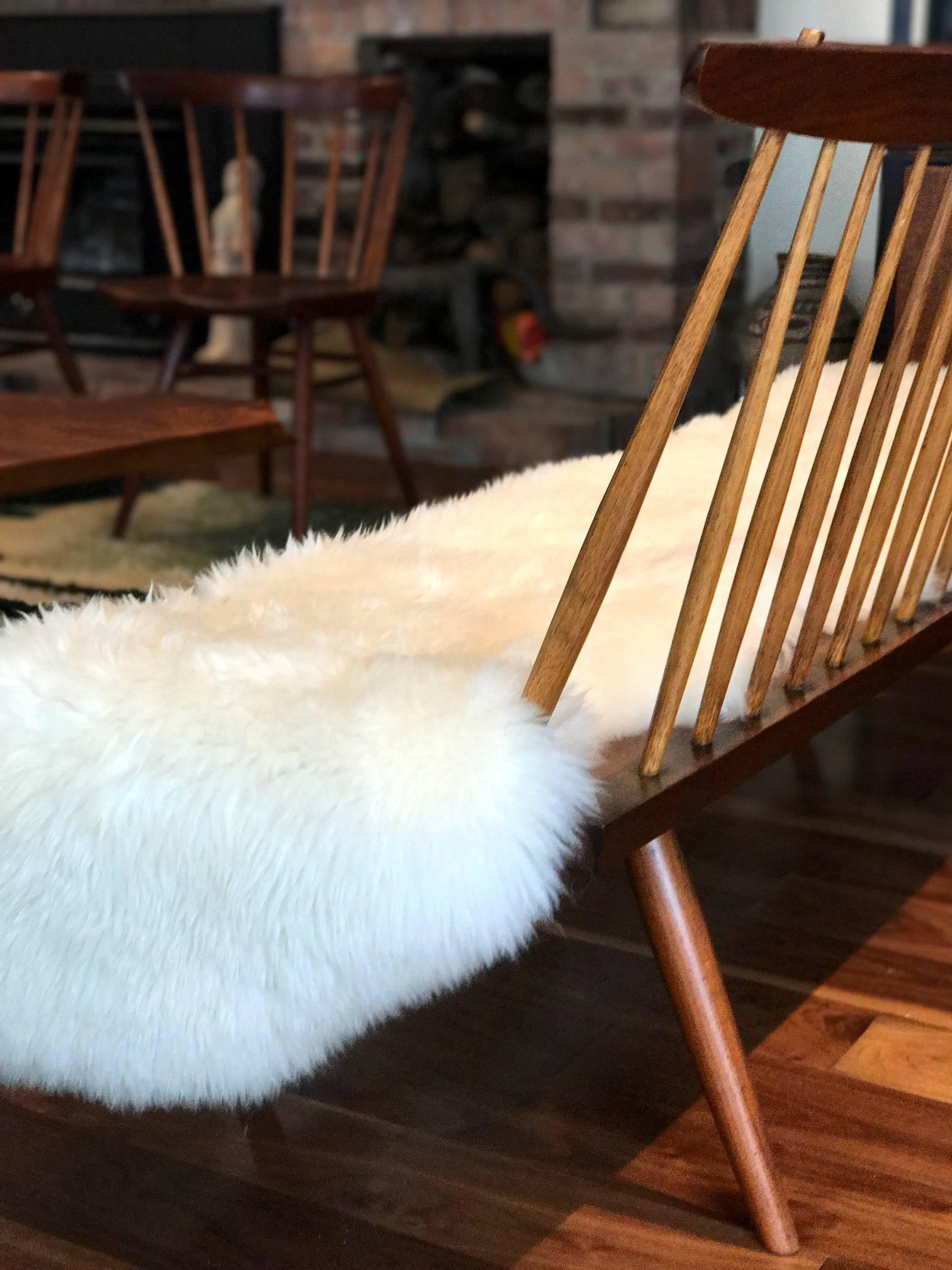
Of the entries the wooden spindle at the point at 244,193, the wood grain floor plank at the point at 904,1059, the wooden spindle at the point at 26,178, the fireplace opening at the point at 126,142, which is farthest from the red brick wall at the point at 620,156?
the wood grain floor plank at the point at 904,1059

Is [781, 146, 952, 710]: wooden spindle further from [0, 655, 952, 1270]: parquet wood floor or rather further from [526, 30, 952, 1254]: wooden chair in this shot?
[0, 655, 952, 1270]: parquet wood floor

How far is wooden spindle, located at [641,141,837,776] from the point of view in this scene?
85cm

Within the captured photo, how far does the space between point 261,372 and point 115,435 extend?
117cm

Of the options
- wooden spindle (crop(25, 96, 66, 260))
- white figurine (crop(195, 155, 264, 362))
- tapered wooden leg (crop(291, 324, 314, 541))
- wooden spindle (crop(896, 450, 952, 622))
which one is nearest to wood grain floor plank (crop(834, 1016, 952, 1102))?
wooden spindle (crop(896, 450, 952, 622))

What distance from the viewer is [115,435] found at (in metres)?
1.64

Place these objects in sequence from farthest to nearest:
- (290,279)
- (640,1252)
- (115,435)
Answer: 1. (290,279)
2. (115,435)
3. (640,1252)

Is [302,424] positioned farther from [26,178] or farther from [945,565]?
[945,565]

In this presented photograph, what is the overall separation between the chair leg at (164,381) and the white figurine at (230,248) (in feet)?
3.87

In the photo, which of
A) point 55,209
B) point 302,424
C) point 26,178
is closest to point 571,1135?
point 302,424

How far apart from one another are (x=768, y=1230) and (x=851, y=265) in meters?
0.61

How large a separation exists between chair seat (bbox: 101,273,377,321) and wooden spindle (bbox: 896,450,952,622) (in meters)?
1.55

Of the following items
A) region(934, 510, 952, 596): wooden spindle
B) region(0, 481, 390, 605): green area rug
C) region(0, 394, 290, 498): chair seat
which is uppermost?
region(934, 510, 952, 596): wooden spindle

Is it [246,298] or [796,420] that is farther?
[246,298]

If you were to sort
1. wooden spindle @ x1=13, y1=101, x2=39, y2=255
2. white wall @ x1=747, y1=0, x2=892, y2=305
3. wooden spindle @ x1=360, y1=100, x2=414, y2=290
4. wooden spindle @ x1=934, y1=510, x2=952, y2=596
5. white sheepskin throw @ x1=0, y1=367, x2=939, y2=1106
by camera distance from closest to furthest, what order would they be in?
white sheepskin throw @ x1=0, y1=367, x2=939, y2=1106, white wall @ x1=747, y1=0, x2=892, y2=305, wooden spindle @ x1=934, y1=510, x2=952, y2=596, wooden spindle @ x1=360, y1=100, x2=414, y2=290, wooden spindle @ x1=13, y1=101, x2=39, y2=255
